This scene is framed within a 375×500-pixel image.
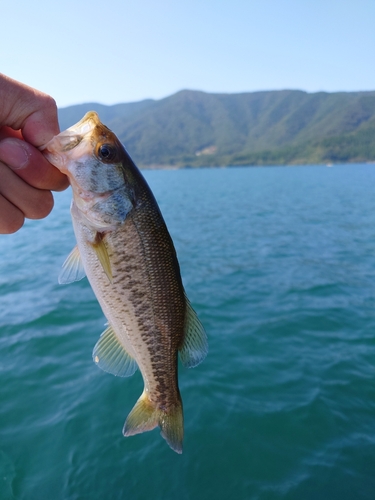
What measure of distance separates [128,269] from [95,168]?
0.85m

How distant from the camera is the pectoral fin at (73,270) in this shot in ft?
10.2

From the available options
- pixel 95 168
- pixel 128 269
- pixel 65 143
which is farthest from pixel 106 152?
pixel 128 269

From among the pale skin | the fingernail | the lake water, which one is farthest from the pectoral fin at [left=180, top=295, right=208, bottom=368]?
the lake water

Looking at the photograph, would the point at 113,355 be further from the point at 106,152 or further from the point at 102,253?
the point at 106,152

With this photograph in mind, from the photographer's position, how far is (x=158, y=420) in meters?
3.38

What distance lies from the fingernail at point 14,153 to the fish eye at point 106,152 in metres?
0.53

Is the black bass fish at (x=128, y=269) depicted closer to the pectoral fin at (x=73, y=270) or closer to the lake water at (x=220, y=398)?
the pectoral fin at (x=73, y=270)

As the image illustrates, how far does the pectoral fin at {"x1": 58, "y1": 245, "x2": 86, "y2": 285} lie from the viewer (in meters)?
3.12

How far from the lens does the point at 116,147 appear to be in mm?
2854

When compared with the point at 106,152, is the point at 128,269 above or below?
below

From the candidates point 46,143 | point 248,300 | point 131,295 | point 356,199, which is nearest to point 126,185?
point 46,143

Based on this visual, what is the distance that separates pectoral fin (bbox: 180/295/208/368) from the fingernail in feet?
5.89

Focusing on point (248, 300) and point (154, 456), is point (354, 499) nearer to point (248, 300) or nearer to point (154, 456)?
point (154, 456)

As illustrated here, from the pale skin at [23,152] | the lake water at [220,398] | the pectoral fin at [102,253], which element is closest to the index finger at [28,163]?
the pale skin at [23,152]
